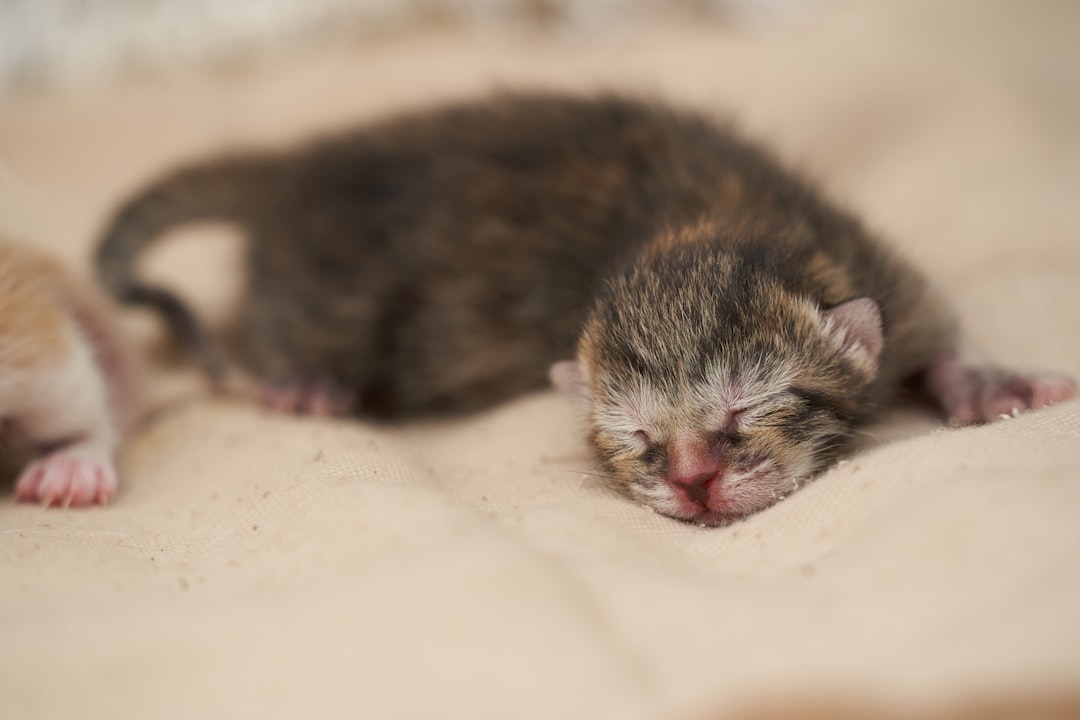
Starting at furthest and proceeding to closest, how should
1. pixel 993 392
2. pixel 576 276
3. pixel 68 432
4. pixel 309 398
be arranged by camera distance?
pixel 309 398, pixel 576 276, pixel 68 432, pixel 993 392

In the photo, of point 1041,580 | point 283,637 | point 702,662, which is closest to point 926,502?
point 1041,580

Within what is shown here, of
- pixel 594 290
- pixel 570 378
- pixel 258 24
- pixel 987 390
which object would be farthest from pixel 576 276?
pixel 258 24

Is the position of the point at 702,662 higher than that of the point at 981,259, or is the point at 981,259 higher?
the point at 981,259

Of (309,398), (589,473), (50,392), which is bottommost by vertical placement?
(309,398)

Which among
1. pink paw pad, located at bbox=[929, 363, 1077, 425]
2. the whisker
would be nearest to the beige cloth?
the whisker

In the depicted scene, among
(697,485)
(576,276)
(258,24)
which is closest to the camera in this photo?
(697,485)

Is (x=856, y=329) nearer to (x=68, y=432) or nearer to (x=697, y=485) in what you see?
(x=697, y=485)

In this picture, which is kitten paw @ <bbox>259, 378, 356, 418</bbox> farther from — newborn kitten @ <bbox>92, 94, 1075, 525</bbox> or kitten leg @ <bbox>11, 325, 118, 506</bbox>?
kitten leg @ <bbox>11, 325, 118, 506</bbox>

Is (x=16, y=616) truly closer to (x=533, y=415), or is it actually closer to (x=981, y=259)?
(x=533, y=415)
